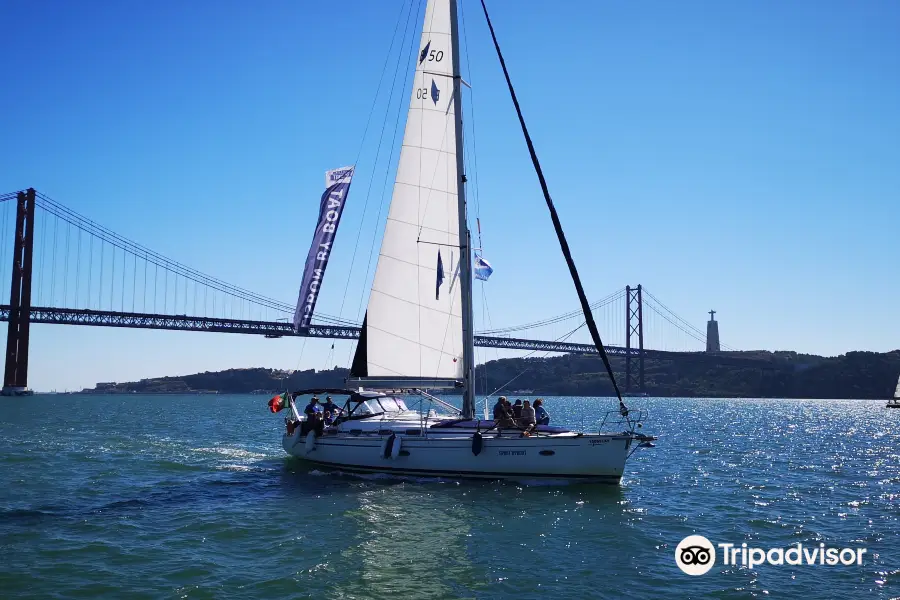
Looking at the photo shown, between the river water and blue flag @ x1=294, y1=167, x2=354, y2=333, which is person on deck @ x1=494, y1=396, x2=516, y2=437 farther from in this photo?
blue flag @ x1=294, y1=167, x2=354, y2=333

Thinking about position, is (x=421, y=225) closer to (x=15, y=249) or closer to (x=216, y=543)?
(x=216, y=543)

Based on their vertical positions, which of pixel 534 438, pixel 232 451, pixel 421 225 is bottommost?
pixel 232 451

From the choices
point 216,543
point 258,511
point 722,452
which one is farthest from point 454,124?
point 722,452

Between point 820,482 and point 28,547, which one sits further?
point 820,482

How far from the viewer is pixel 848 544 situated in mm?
9328

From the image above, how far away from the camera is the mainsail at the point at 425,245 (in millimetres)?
14703

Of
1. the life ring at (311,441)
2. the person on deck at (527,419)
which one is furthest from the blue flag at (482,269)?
the life ring at (311,441)

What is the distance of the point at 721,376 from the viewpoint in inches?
3649

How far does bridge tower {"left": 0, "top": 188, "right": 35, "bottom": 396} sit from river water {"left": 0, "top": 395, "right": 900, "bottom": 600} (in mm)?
42420

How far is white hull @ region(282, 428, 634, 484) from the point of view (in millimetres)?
12656

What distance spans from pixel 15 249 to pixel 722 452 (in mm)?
55076

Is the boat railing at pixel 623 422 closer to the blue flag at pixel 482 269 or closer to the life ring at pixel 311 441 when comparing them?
the blue flag at pixel 482 269

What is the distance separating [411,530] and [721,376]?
89.3 metres

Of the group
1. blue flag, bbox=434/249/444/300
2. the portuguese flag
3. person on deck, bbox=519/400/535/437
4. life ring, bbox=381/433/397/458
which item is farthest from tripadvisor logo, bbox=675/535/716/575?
the portuguese flag
